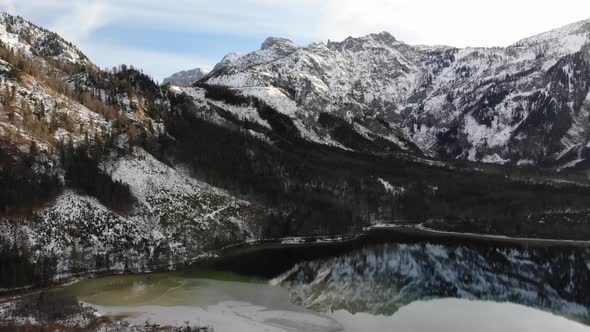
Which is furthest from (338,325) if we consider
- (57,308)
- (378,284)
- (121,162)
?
(121,162)

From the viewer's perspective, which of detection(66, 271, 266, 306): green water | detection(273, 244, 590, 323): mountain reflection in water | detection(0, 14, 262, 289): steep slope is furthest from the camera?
detection(0, 14, 262, 289): steep slope

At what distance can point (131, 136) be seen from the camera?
190 metres

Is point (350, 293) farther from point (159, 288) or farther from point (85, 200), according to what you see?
point (85, 200)

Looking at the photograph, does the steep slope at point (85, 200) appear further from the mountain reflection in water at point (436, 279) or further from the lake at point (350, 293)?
the mountain reflection in water at point (436, 279)

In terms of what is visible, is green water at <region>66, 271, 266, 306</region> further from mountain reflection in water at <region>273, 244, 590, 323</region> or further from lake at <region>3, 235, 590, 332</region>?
mountain reflection in water at <region>273, 244, 590, 323</region>

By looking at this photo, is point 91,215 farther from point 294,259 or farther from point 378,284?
point 378,284

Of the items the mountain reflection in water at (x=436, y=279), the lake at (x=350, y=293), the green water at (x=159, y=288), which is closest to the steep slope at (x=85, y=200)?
the green water at (x=159, y=288)

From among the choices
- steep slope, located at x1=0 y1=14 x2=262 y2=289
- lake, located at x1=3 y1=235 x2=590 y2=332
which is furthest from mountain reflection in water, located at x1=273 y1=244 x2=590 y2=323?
steep slope, located at x1=0 y1=14 x2=262 y2=289

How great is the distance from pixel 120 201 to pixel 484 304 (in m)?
103

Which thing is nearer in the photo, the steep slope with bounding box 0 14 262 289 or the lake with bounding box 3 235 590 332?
the lake with bounding box 3 235 590 332

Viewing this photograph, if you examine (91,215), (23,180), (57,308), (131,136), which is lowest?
(57,308)

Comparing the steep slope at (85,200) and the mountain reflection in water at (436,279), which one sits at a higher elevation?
the steep slope at (85,200)

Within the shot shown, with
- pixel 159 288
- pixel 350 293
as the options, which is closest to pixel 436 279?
pixel 350 293

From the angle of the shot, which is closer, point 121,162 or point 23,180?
point 23,180
